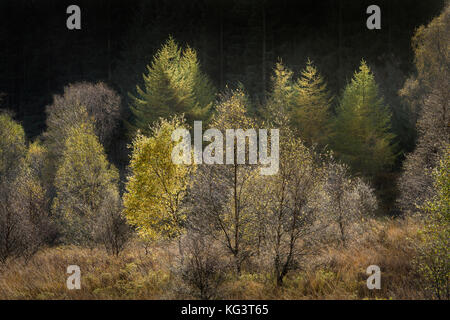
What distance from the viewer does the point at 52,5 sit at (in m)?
54.1

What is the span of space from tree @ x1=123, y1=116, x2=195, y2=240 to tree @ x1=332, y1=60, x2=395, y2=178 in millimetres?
16918

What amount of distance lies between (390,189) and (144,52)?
1377 inches

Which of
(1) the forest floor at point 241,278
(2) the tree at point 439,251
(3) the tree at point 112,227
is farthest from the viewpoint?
(3) the tree at point 112,227

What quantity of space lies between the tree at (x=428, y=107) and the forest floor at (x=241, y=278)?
3114mm

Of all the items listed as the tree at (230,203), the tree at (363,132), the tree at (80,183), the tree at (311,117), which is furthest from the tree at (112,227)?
the tree at (363,132)

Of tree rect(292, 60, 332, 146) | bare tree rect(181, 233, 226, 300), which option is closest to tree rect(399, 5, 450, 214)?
tree rect(292, 60, 332, 146)

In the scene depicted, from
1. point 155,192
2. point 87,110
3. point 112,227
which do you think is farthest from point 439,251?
point 87,110

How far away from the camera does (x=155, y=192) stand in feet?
48.4

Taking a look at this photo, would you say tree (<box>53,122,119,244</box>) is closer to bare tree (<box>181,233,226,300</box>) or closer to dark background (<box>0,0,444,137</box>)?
bare tree (<box>181,233,226,300</box>)

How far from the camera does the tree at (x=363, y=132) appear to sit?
2544cm

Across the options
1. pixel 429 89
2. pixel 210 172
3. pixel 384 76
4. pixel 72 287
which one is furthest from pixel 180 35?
pixel 72 287

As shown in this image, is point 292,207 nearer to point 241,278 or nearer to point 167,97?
point 241,278

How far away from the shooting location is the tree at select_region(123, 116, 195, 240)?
47.9 ft

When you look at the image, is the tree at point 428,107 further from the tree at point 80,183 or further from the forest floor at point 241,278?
the tree at point 80,183
